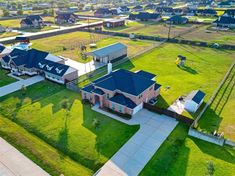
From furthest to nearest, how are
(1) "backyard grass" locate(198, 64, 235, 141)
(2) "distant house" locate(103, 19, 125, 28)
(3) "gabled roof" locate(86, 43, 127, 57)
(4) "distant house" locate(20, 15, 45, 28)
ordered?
(2) "distant house" locate(103, 19, 125, 28), (4) "distant house" locate(20, 15, 45, 28), (3) "gabled roof" locate(86, 43, 127, 57), (1) "backyard grass" locate(198, 64, 235, 141)

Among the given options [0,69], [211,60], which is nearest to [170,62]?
[211,60]

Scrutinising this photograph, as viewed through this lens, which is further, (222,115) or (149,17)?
(149,17)

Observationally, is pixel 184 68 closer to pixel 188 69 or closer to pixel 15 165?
pixel 188 69

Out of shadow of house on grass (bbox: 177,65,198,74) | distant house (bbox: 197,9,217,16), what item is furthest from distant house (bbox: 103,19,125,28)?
shadow of house on grass (bbox: 177,65,198,74)

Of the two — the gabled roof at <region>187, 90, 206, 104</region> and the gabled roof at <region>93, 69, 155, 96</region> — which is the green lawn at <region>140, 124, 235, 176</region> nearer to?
the gabled roof at <region>187, 90, 206, 104</region>

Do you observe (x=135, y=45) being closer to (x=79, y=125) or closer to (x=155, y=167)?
(x=79, y=125)

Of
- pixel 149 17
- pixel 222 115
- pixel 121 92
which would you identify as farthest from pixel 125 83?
pixel 149 17
